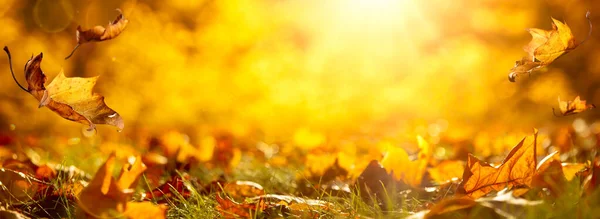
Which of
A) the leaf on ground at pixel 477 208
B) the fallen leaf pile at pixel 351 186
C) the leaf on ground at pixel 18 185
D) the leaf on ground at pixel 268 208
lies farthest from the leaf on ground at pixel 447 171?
the leaf on ground at pixel 18 185

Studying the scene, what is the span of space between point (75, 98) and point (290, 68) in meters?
4.58

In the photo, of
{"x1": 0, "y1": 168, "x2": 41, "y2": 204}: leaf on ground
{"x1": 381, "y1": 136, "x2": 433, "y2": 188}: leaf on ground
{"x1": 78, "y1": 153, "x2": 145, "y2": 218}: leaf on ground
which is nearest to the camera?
{"x1": 78, "y1": 153, "x2": 145, "y2": 218}: leaf on ground

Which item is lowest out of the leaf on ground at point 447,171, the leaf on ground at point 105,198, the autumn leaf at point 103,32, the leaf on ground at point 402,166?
the leaf on ground at point 447,171

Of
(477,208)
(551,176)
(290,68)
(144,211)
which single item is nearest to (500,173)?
(551,176)

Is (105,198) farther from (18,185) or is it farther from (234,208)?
(18,185)

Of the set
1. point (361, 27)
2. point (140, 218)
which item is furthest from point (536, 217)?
point (361, 27)

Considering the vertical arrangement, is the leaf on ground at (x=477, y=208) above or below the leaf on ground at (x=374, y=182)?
above

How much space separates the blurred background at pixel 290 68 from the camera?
4.89 meters

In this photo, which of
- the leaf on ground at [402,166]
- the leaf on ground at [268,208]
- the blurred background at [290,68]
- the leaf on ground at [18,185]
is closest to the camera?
the leaf on ground at [268,208]

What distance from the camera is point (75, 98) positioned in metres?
0.77

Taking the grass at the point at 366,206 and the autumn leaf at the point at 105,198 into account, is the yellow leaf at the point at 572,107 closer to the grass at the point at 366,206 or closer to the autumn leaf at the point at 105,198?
the grass at the point at 366,206

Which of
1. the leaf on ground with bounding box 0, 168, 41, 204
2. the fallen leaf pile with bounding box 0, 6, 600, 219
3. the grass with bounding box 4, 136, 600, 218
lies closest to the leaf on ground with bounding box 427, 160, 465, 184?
the fallen leaf pile with bounding box 0, 6, 600, 219

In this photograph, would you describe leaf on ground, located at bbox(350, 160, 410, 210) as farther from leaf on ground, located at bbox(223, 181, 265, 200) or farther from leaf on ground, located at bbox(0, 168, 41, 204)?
leaf on ground, located at bbox(0, 168, 41, 204)

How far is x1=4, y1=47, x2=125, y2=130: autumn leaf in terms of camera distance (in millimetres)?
754
